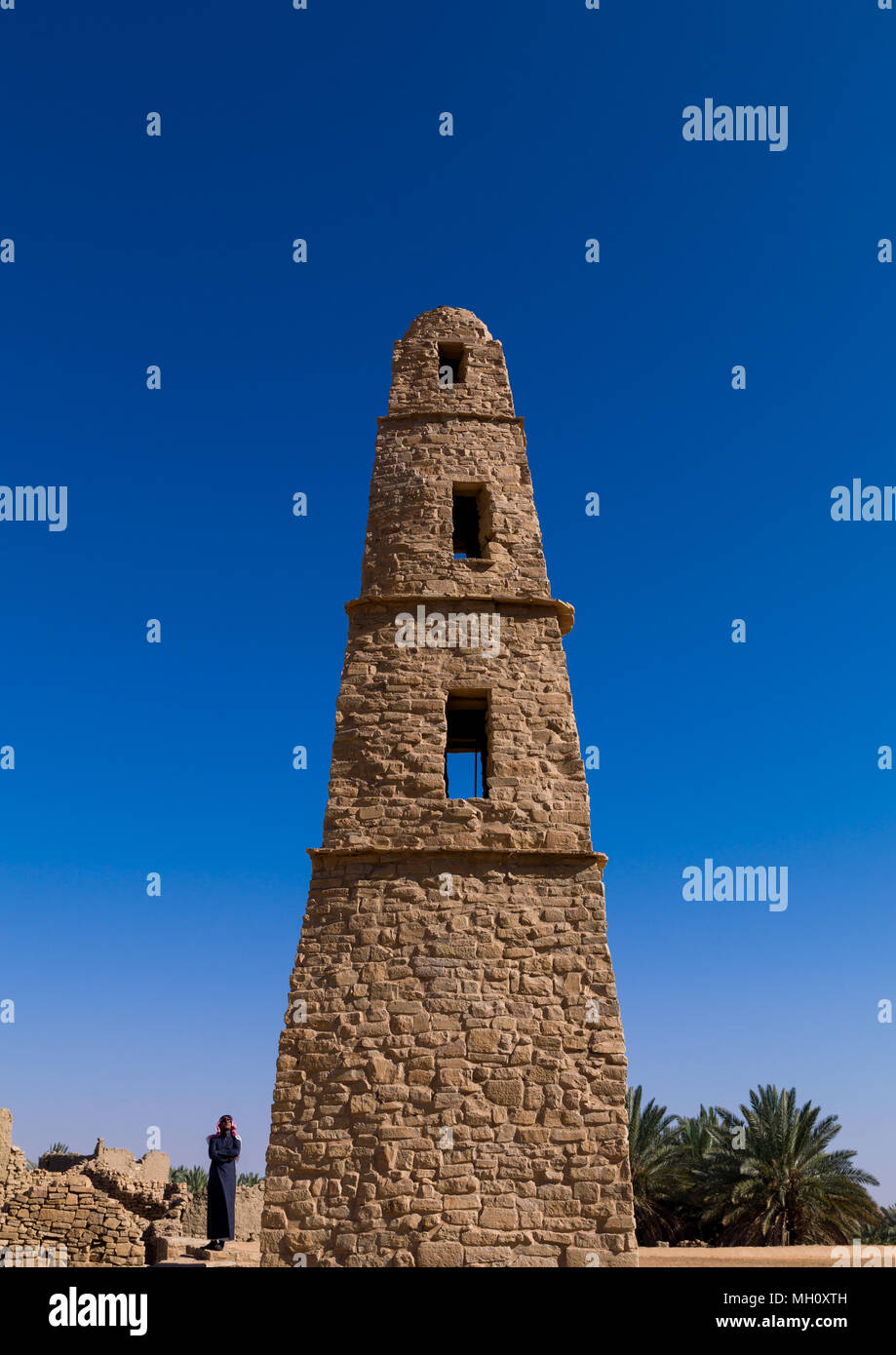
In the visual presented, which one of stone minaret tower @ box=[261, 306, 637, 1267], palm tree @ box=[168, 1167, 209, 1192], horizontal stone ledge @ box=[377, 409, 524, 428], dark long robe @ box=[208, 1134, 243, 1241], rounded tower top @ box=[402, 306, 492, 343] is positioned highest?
rounded tower top @ box=[402, 306, 492, 343]

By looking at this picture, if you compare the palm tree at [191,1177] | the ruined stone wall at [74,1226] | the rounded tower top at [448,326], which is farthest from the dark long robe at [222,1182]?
the palm tree at [191,1177]

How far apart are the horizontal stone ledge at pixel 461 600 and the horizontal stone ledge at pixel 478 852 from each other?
3.34 metres

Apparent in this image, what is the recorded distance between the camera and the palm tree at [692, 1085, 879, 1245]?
1984cm

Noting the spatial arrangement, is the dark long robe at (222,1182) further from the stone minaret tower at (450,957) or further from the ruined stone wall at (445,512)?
the ruined stone wall at (445,512)

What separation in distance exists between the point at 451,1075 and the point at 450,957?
126 cm

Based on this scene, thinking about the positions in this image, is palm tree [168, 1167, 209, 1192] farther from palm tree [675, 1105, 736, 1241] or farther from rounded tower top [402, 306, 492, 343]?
rounded tower top [402, 306, 492, 343]

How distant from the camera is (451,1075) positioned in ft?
35.3

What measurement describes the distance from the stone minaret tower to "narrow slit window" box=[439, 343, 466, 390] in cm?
201

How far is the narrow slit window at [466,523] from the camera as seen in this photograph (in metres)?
14.7

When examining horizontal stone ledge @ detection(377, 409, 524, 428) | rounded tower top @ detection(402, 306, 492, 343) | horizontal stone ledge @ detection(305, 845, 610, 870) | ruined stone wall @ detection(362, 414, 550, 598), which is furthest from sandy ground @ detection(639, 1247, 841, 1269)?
rounded tower top @ detection(402, 306, 492, 343)

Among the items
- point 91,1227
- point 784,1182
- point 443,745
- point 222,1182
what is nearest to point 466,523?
point 443,745
